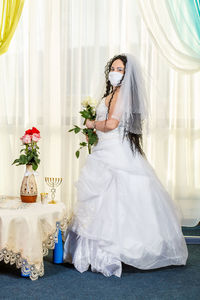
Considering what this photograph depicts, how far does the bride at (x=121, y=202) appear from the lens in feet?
10.9

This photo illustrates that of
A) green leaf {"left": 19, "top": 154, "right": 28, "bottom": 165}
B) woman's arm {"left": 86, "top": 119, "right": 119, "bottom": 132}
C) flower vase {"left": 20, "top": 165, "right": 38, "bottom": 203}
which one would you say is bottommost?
flower vase {"left": 20, "top": 165, "right": 38, "bottom": 203}

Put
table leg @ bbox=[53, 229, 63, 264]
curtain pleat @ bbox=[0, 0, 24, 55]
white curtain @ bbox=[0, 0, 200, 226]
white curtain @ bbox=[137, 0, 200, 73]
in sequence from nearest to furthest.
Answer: table leg @ bbox=[53, 229, 63, 264] → white curtain @ bbox=[137, 0, 200, 73] → curtain pleat @ bbox=[0, 0, 24, 55] → white curtain @ bbox=[0, 0, 200, 226]

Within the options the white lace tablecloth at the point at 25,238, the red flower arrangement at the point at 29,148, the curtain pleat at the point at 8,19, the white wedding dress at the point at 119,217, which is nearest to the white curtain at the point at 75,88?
the curtain pleat at the point at 8,19

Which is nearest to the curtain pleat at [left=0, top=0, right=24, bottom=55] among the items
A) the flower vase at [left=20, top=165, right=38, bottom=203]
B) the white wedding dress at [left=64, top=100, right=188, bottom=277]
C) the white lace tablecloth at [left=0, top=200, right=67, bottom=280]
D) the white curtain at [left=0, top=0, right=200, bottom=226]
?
the white curtain at [left=0, top=0, right=200, bottom=226]

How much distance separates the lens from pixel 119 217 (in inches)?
132

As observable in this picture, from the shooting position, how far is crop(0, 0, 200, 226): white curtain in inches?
191

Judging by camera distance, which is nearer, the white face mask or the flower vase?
the flower vase

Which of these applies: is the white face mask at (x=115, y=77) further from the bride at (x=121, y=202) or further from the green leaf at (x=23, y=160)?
the green leaf at (x=23, y=160)

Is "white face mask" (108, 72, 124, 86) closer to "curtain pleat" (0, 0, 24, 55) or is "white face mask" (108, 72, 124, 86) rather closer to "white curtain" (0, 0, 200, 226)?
"white curtain" (0, 0, 200, 226)

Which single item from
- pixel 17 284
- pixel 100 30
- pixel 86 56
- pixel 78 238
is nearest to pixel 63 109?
pixel 86 56

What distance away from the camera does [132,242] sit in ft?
10.8

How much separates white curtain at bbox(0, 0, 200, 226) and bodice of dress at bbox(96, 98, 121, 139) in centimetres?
124

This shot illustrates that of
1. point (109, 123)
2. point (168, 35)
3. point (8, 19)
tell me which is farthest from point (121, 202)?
point (8, 19)

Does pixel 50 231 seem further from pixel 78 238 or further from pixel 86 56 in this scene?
pixel 86 56
